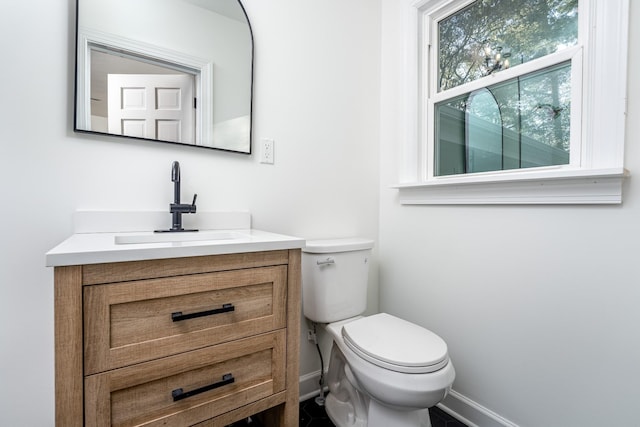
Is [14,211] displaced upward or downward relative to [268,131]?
downward

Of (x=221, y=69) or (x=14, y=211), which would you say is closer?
(x=14, y=211)

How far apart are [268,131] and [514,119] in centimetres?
111

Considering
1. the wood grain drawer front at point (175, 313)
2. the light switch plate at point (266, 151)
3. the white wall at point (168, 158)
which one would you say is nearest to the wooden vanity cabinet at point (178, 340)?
the wood grain drawer front at point (175, 313)

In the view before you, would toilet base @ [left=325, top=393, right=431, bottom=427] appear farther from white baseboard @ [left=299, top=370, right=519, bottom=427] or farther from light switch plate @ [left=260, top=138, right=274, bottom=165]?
light switch plate @ [left=260, top=138, right=274, bottom=165]

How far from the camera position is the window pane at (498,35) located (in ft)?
3.76

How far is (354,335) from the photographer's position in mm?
1147

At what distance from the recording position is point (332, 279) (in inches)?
53.4

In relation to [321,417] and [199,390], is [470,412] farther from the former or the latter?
[199,390]

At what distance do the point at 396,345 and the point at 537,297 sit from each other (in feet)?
1.98

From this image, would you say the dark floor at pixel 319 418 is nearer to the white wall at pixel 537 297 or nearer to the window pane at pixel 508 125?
the white wall at pixel 537 297

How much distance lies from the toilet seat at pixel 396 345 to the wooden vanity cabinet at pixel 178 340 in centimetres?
27

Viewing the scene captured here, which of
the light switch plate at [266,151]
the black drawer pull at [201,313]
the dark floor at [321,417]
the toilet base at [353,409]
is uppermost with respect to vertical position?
the light switch plate at [266,151]

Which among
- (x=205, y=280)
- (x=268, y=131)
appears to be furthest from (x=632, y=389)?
(x=268, y=131)

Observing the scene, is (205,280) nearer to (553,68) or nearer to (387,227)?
(387,227)
